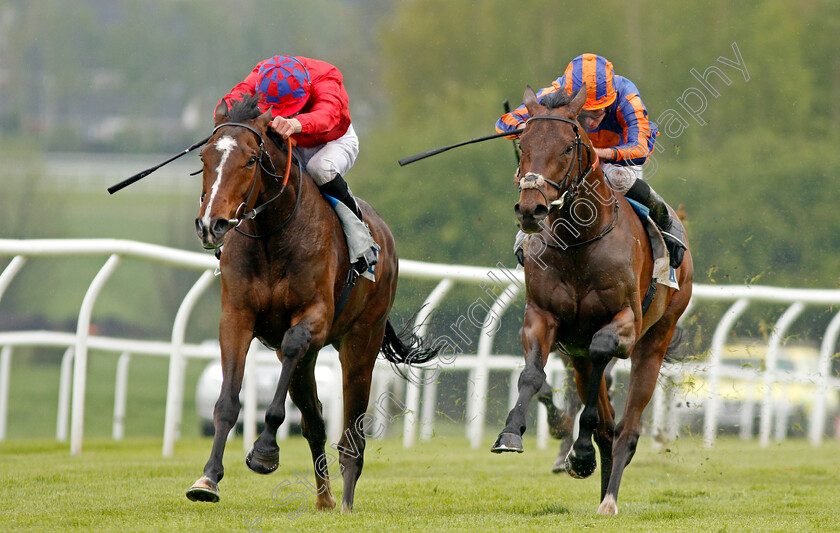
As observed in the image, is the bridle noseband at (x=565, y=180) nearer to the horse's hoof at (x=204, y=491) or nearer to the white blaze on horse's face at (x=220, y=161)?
the white blaze on horse's face at (x=220, y=161)

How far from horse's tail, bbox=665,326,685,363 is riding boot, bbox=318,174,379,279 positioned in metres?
2.31

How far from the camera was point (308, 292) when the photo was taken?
16.2ft

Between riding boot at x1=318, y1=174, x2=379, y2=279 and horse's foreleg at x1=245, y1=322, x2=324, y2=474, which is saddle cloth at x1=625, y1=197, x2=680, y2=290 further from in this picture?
horse's foreleg at x1=245, y1=322, x2=324, y2=474

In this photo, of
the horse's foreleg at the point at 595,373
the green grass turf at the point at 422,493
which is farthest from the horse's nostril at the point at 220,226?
the horse's foreleg at the point at 595,373

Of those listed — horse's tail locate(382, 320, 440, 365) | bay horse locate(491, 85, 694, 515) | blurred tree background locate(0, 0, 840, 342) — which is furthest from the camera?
blurred tree background locate(0, 0, 840, 342)

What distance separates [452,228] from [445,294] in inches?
301

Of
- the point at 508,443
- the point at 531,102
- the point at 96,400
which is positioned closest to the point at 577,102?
the point at 531,102

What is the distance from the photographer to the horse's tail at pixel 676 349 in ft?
22.7

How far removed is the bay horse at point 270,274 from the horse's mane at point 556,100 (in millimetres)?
1149

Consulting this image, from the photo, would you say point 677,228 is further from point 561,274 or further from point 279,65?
point 279,65

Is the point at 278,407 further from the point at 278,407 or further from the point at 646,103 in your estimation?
the point at 646,103

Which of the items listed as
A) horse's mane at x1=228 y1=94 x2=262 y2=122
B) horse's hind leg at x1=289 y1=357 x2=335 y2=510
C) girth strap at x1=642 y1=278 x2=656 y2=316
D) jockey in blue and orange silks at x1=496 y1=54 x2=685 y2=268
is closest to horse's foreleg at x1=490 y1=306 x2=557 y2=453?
jockey in blue and orange silks at x1=496 y1=54 x2=685 y2=268

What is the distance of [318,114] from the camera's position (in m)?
5.26

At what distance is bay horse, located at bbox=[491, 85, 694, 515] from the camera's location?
477cm
